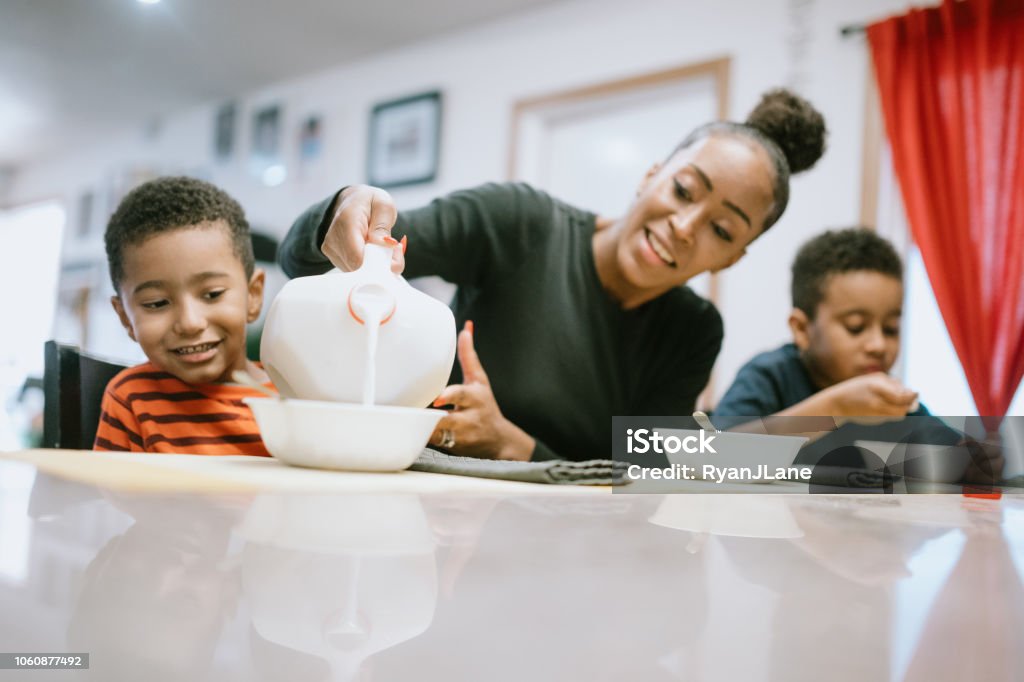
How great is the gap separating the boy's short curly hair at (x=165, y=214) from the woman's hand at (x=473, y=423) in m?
0.20

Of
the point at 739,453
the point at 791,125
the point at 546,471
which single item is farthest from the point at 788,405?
the point at 546,471

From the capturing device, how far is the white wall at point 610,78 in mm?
1630

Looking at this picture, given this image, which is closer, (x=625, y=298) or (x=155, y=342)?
(x=155, y=342)

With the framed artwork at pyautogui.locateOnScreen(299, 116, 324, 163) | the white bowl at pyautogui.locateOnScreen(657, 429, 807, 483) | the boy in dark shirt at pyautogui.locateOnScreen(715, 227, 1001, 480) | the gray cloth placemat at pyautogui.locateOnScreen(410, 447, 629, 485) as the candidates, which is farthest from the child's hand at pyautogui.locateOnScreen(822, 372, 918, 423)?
the framed artwork at pyautogui.locateOnScreen(299, 116, 324, 163)

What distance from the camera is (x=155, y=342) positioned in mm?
539

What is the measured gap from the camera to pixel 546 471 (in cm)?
43

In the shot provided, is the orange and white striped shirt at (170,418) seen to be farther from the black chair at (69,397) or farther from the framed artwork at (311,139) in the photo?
the framed artwork at (311,139)

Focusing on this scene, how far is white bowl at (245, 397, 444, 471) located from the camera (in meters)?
0.37

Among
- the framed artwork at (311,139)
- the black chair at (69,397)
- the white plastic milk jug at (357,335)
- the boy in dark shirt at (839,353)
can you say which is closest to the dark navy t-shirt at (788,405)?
the boy in dark shirt at (839,353)

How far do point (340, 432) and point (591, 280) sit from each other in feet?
1.54

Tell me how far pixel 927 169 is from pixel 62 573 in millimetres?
1837

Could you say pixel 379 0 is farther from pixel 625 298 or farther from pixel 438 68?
pixel 625 298

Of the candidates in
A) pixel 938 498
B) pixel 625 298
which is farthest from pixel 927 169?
pixel 938 498

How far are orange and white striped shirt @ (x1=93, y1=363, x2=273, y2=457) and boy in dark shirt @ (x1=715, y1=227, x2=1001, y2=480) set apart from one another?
24.9 inches
